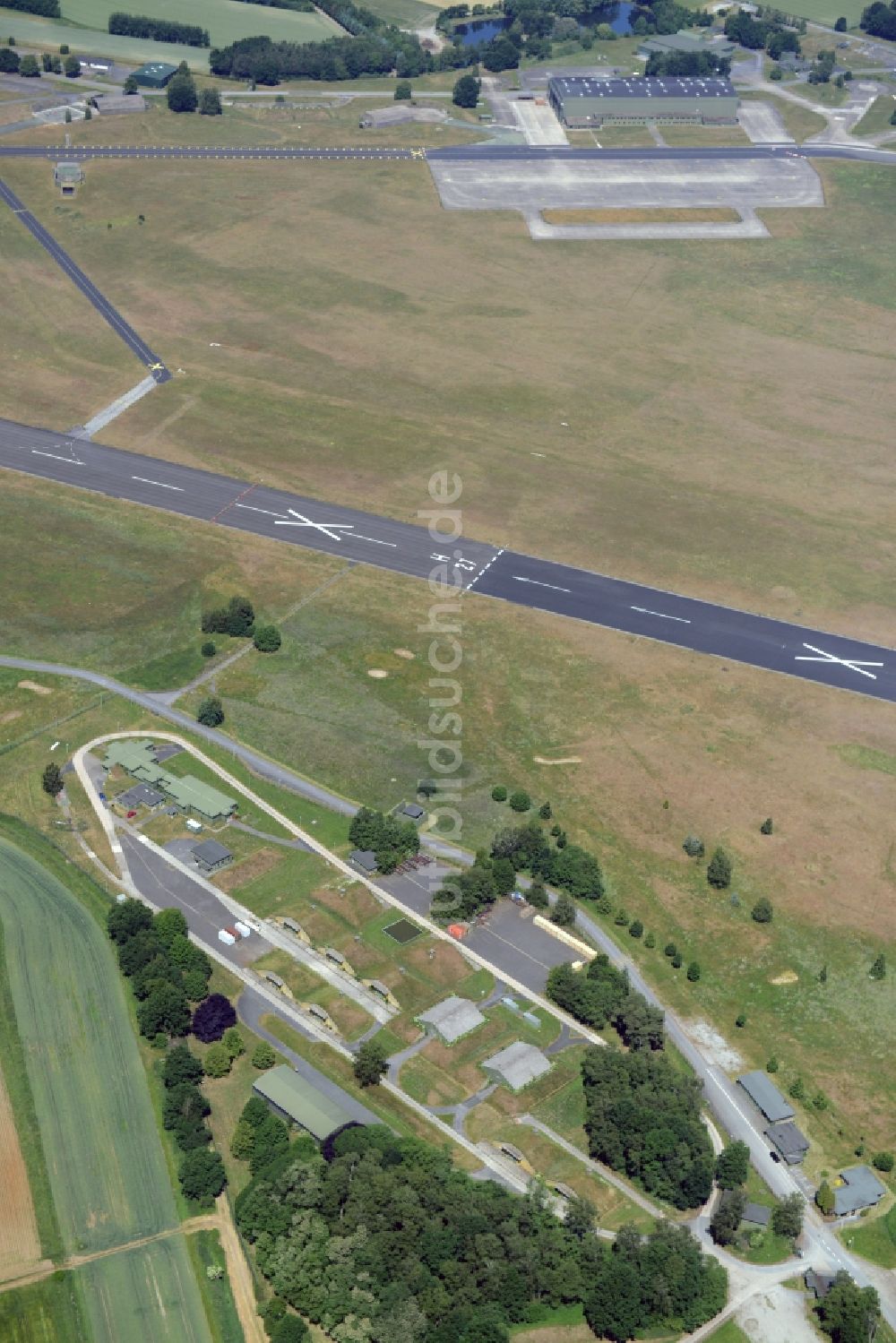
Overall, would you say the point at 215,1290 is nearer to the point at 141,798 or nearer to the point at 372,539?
the point at 141,798

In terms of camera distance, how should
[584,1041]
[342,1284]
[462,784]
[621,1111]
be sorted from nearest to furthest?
[342,1284]
[621,1111]
[584,1041]
[462,784]

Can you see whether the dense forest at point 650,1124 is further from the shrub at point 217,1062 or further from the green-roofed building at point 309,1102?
the shrub at point 217,1062

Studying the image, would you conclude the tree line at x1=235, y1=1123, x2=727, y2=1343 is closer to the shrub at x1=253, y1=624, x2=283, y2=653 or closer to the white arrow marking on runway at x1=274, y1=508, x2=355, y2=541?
the shrub at x1=253, y1=624, x2=283, y2=653

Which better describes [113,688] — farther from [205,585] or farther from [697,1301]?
[697,1301]

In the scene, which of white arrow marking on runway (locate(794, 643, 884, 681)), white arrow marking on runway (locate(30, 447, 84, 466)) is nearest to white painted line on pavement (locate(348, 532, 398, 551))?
white arrow marking on runway (locate(30, 447, 84, 466))

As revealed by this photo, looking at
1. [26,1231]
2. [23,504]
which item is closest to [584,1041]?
[26,1231]
